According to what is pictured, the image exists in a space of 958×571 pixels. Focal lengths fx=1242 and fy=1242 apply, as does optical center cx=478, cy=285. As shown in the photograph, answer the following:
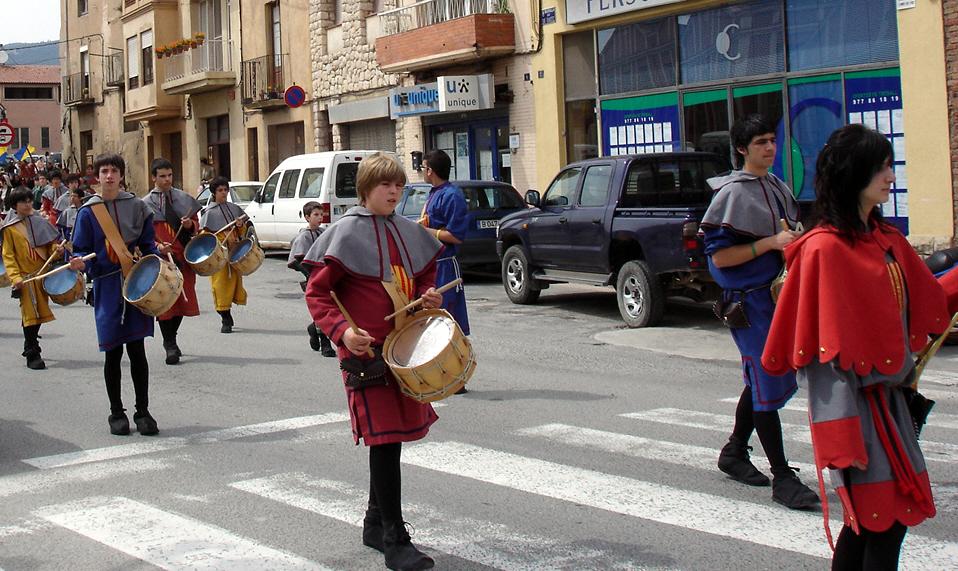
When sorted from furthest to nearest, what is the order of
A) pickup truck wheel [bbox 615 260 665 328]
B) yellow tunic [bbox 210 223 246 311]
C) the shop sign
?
the shop sign, yellow tunic [bbox 210 223 246 311], pickup truck wheel [bbox 615 260 665 328]

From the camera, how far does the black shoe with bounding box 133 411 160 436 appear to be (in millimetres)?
8359

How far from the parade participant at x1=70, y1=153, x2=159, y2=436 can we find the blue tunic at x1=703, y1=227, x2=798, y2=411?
13.4 ft

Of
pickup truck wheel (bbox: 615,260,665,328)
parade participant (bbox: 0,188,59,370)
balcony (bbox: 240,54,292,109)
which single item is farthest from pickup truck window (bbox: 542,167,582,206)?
balcony (bbox: 240,54,292,109)

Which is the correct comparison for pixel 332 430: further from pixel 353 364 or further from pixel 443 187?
pixel 353 364

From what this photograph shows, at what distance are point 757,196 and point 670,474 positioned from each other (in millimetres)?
1624

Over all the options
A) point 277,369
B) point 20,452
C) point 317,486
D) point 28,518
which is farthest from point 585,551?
point 277,369

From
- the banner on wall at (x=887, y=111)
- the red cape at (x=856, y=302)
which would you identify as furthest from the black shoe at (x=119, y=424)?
the banner on wall at (x=887, y=111)

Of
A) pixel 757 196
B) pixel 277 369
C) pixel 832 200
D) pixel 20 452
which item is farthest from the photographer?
pixel 277 369

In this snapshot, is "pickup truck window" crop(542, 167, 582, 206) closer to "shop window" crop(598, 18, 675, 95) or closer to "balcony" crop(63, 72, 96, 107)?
"shop window" crop(598, 18, 675, 95)

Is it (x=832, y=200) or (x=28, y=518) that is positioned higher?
(x=832, y=200)

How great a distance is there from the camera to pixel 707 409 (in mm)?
8773

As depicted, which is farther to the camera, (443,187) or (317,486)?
(443,187)

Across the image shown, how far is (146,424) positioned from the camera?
8359mm

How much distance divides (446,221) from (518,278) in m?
6.76
